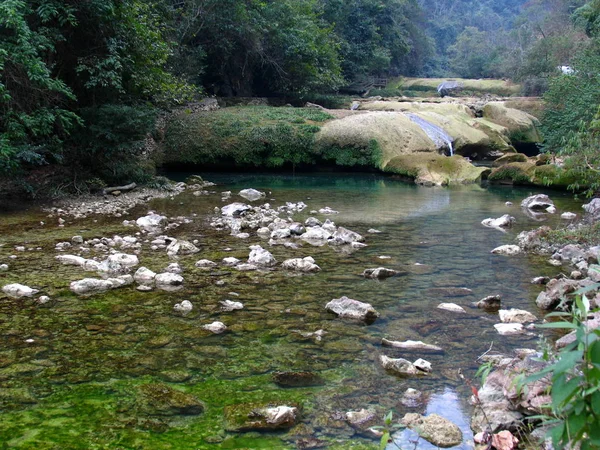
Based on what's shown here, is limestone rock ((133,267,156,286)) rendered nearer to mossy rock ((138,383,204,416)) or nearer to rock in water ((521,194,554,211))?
mossy rock ((138,383,204,416))

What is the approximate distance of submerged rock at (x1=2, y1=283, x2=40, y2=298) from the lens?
6246mm

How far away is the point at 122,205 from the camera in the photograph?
1329 centimetres

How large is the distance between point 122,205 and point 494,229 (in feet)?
28.9

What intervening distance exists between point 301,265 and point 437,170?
14.5 metres

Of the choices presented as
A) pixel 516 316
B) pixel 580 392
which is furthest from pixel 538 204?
pixel 580 392

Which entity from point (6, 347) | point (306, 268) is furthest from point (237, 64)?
point (6, 347)

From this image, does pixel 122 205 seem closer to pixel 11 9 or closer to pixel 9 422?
pixel 11 9

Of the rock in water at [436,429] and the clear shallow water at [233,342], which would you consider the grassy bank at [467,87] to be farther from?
the rock in water at [436,429]

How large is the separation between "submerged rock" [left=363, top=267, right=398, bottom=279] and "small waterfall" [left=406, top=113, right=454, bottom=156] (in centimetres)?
1846

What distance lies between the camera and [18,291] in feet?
20.6

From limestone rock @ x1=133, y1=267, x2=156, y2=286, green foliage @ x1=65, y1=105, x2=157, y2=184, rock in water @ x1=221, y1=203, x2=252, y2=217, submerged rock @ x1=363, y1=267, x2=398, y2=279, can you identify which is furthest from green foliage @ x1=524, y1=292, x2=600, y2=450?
green foliage @ x1=65, y1=105, x2=157, y2=184

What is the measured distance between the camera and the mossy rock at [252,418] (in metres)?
3.71

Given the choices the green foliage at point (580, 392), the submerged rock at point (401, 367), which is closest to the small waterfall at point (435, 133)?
the submerged rock at point (401, 367)

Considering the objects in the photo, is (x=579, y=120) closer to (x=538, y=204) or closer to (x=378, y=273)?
(x=538, y=204)
